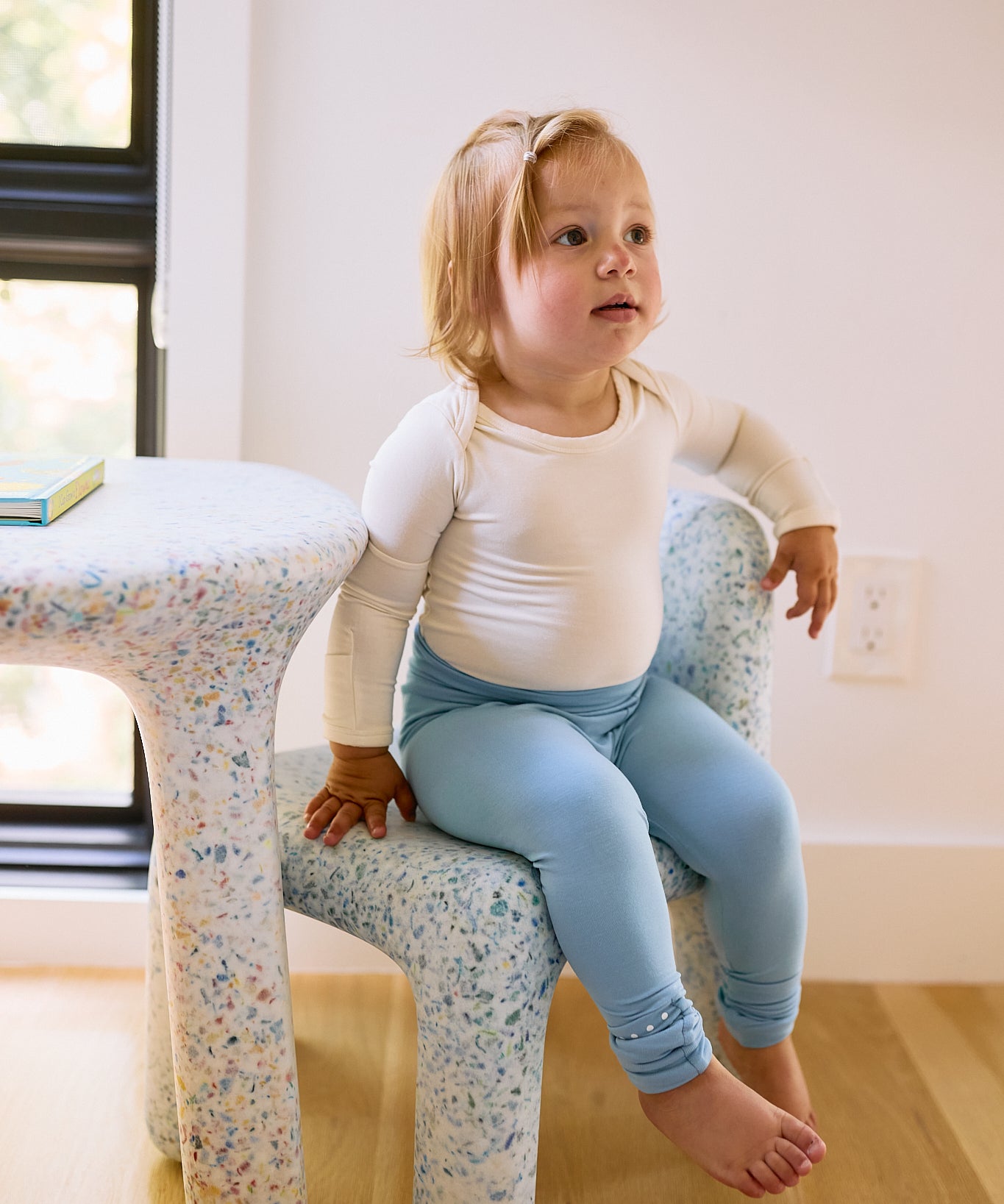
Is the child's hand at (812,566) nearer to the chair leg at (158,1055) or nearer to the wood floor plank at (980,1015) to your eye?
the wood floor plank at (980,1015)

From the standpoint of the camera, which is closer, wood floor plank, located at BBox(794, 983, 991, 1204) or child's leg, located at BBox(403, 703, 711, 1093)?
child's leg, located at BBox(403, 703, 711, 1093)

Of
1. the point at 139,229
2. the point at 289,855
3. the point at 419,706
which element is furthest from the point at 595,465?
the point at 139,229

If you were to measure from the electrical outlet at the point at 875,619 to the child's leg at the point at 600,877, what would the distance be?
1.69ft

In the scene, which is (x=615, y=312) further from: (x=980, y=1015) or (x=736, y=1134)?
(x=980, y=1015)

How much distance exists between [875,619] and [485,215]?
0.65m

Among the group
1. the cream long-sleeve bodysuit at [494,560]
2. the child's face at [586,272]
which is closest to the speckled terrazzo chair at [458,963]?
the cream long-sleeve bodysuit at [494,560]

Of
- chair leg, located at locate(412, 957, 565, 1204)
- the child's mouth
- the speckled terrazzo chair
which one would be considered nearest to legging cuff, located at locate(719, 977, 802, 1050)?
the speckled terrazzo chair

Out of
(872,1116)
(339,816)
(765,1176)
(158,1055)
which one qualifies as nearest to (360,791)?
(339,816)

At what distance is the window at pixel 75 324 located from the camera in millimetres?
1192

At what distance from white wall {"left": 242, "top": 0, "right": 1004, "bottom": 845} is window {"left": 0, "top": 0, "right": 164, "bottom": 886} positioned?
173mm

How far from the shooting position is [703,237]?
116cm

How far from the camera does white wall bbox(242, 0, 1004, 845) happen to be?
3.66 ft

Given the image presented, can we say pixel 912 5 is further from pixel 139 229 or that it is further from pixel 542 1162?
pixel 542 1162

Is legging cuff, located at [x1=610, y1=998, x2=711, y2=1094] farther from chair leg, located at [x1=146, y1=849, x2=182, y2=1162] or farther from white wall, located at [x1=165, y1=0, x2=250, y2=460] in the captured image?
white wall, located at [x1=165, y1=0, x2=250, y2=460]
